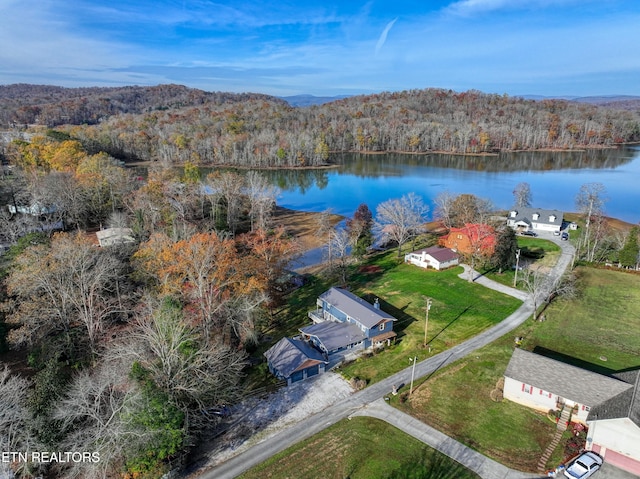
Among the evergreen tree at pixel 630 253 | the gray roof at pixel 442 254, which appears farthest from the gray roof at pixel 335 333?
the evergreen tree at pixel 630 253

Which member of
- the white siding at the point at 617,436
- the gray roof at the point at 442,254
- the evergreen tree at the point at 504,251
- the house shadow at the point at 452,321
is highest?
the evergreen tree at the point at 504,251

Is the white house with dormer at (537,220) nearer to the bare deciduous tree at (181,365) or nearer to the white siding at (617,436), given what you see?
the white siding at (617,436)

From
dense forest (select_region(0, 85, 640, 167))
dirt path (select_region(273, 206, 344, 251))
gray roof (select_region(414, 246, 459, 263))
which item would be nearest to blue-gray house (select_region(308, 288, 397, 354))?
gray roof (select_region(414, 246, 459, 263))

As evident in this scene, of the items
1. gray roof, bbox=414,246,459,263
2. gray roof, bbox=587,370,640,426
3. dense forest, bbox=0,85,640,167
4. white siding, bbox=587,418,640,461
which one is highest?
dense forest, bbox=0,85,640,167

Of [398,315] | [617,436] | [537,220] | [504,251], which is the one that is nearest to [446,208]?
[537,220]

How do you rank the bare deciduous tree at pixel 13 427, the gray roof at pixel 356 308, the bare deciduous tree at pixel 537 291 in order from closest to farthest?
the bare deciduous tree at pixel 13 427 < the gray roof at pixel 356 308 < the bare deciduous tree at pixel 537 291

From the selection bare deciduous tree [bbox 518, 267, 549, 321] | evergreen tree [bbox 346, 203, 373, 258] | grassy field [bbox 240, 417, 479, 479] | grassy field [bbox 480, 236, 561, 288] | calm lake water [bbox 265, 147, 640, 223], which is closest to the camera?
grassy field [bbox 240, 417, 479, 479]

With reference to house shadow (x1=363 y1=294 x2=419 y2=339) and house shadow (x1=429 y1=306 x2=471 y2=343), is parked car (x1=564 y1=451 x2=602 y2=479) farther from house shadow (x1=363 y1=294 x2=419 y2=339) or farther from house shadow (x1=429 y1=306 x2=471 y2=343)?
house shadow (x1=363 y1=294 x2=419 y2=339)
